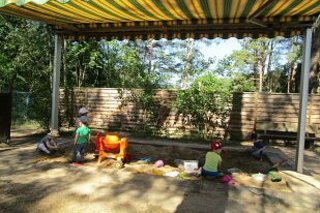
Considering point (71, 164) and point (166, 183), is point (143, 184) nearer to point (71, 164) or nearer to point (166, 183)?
point (166, 183)

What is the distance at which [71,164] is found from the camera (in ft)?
25.3

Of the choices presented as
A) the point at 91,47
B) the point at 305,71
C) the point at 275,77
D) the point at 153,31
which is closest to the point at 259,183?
the point at 305,71

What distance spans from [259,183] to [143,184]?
2.22 meters

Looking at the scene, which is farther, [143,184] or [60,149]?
[60,149]

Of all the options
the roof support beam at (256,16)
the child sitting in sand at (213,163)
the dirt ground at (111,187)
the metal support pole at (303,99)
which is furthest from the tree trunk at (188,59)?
the child sitting in sand at (213,163)

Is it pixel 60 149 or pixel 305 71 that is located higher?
pixel 305 71

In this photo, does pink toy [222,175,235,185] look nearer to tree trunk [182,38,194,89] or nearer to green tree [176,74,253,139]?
green tree [176,74,253,139]

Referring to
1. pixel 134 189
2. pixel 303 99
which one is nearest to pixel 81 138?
pixel 134 189

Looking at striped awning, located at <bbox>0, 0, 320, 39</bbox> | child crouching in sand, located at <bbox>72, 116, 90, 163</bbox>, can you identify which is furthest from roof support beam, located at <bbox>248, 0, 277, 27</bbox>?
child crouching in sand, located at <bbox>72, 116, 90, 163</bbox>

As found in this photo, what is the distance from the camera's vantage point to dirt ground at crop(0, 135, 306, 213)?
17.0 feet

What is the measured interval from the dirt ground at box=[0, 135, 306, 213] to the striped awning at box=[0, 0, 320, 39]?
9.50ft

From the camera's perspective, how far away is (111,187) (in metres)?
6.09

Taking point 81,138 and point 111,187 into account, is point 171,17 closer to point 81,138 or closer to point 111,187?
point 81,138

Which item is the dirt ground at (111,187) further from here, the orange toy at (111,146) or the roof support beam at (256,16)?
the roof support beam at (256,16)
